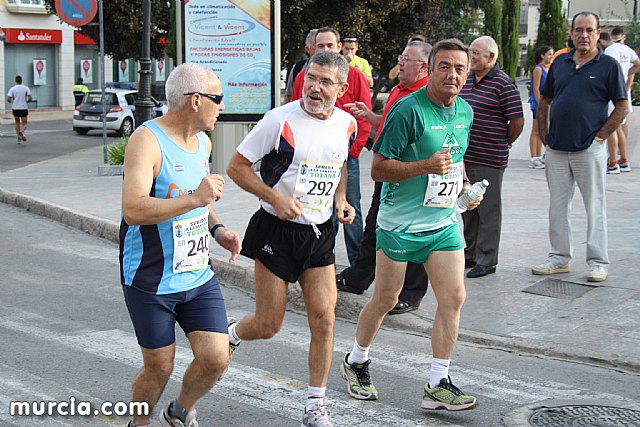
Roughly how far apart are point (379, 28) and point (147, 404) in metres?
21.1

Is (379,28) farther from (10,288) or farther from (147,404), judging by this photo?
(147,404)

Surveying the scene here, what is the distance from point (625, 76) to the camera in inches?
561

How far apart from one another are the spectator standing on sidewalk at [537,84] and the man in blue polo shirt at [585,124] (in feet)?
21.2

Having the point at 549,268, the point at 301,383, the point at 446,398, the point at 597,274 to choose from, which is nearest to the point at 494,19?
the point at 549,268

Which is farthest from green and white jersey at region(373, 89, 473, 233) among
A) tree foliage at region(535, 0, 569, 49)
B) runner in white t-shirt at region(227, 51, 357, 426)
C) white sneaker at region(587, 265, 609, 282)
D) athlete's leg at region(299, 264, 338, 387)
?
tree foliage at region(535, 0, 569, 49)

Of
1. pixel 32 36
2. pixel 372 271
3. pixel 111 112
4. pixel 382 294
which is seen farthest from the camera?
pixel 32 36

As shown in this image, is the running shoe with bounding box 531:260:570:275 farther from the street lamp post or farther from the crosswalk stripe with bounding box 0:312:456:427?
the street lamp post

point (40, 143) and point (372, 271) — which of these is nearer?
point (372, 271)

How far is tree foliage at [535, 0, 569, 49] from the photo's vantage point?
912 inches

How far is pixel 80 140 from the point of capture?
28703 millimetres

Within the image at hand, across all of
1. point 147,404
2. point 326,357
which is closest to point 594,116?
point 326,357

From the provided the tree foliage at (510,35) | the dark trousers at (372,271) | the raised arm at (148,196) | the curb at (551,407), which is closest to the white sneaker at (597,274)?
the dark trousers at (372,271)

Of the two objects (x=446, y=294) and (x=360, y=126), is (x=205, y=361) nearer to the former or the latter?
(x=446, y=294)

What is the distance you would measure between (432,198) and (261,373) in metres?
1.56
